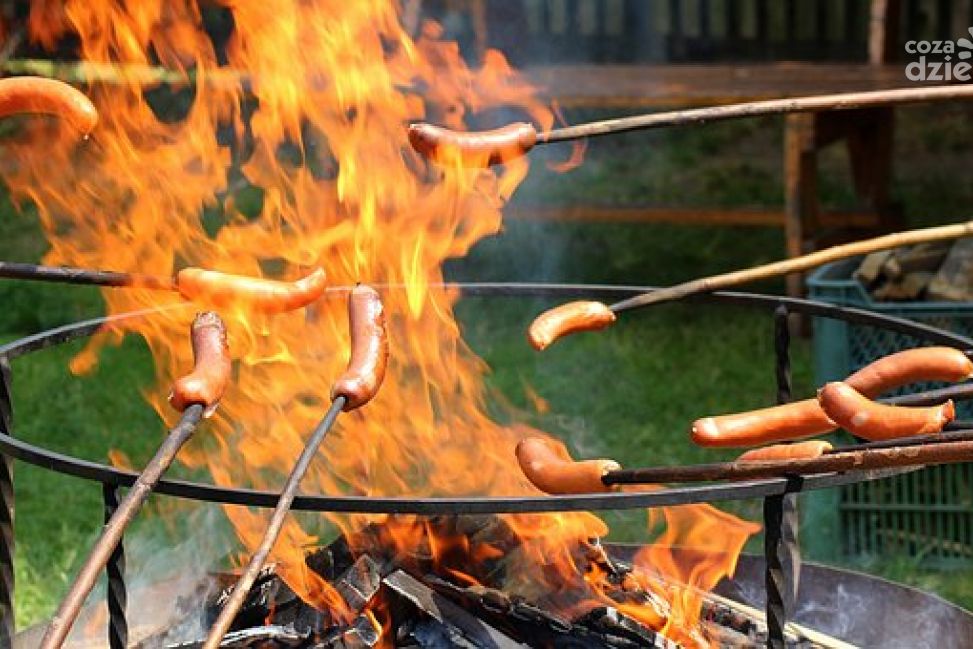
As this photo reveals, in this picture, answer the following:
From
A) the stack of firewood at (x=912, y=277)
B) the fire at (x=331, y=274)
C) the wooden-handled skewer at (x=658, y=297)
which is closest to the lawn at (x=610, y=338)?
the fire at (x=331, y=274)

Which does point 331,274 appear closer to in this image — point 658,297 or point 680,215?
point 658,297

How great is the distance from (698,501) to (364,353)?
507 millimetres

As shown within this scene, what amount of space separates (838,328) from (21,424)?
9.08ft

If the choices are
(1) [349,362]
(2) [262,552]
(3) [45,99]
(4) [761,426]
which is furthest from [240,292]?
(4) [761,426]

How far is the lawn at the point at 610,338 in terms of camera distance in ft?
15.4

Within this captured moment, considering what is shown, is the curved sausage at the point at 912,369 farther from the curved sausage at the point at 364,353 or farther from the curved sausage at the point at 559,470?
the curved sausage at the point at 364,353

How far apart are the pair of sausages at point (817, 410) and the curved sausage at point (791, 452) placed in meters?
0.03

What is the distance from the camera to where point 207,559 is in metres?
3.14

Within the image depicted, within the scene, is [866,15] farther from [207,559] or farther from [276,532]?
[276,532]

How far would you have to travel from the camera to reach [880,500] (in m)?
4.20

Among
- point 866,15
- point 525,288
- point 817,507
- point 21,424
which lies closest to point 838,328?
point 817,507

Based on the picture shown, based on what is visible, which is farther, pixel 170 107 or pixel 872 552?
pixel 170 107

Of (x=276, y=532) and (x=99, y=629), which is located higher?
(x=99, y=629)

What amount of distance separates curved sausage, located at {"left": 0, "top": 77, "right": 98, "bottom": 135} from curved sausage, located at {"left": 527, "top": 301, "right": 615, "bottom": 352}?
2.24 ft
